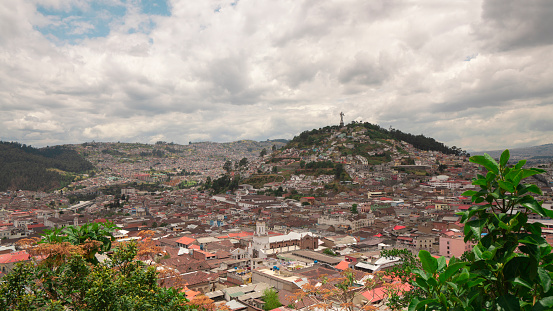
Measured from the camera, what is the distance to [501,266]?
1.85m

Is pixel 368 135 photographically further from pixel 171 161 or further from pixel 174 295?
pixel 171 161

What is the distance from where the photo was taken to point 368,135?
78.4 metres

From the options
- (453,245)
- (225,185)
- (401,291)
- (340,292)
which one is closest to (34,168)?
(225,185)

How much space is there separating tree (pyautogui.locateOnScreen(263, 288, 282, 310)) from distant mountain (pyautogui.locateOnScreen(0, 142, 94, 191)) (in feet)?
274

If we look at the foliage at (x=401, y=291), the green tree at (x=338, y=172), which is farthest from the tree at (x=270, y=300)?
the green tree at (x=338, y=172)

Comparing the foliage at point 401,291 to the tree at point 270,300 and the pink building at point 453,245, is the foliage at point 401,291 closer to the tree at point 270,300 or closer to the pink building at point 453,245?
the tree at point 270,300

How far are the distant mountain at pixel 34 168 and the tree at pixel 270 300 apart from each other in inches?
3290

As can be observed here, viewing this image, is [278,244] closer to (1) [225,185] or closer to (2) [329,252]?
(2) [329,252]

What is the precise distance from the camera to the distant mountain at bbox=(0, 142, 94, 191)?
80.1 meters

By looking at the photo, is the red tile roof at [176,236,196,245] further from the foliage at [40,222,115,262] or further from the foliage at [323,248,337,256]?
the foliage at [40,222,115,262]

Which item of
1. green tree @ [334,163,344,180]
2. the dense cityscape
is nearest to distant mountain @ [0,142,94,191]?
the dense cityscape

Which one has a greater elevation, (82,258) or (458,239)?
(82,258)

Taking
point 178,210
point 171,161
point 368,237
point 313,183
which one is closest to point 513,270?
point 368,237

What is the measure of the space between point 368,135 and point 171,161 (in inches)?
3624
